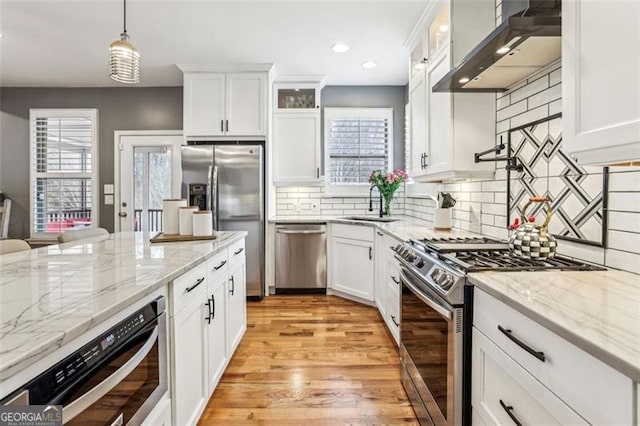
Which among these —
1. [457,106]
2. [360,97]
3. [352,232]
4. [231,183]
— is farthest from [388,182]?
[231,183]

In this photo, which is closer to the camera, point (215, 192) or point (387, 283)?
point (387, 283)

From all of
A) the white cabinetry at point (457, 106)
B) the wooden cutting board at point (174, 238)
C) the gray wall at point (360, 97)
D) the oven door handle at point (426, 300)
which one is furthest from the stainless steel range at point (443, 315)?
the gray wall at point (360, 97)

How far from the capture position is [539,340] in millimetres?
898

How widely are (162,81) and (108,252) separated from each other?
334 cm

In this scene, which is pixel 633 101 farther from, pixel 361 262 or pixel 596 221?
pixel 361 262

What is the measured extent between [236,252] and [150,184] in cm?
275

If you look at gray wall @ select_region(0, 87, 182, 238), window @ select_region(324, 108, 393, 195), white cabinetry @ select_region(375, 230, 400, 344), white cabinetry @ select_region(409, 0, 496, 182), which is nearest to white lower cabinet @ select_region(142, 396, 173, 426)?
white cabinetry @ select_region(375, 230, 400, 344)

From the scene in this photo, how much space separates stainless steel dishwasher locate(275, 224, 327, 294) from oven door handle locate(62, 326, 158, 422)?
9.11 feet

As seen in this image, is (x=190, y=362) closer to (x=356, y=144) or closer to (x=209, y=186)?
(x=209, y=186)

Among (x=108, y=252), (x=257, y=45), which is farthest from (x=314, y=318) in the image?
(x=257, y=45)

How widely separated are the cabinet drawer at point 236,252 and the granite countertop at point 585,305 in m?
1.58

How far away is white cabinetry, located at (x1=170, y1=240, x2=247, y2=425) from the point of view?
1.41 meters

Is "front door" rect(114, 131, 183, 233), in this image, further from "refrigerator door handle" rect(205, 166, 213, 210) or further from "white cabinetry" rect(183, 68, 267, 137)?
"refrigerator door handle" rect(205, 166, 213, 210)

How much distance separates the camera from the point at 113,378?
0.96 meters
